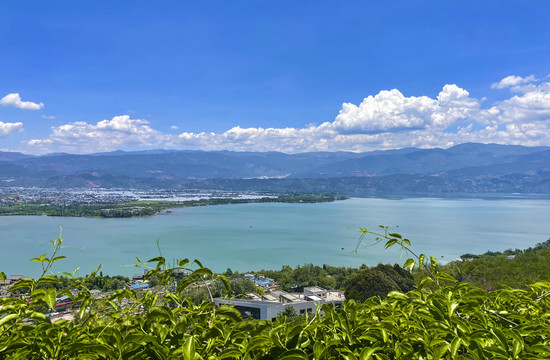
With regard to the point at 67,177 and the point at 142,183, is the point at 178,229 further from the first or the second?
the point at 67,177

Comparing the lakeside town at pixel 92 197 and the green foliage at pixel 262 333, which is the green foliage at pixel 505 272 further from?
the lakeside town at pixel 92 197

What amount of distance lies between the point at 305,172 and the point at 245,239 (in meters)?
130

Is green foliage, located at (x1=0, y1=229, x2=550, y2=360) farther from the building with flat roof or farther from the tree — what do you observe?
the tree

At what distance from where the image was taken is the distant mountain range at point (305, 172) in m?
95.2

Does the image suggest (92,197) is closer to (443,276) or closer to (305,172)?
(443,276)

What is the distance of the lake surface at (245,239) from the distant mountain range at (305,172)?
51.1 meters

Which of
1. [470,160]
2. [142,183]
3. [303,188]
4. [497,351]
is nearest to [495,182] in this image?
[303,188]

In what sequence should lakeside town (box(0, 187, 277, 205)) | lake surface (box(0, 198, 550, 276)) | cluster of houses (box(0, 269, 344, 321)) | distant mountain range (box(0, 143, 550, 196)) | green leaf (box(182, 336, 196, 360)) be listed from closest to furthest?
green leaf (box(182, 336, 196, 360)) < cluster of houses (box(0, 269, 344, 321)) < lake surface (box(0, 198, 550, 276)) < lakeside town (box(0, 187, 277, 205)) < distant mountain range (box(0, 143, 550, 196))

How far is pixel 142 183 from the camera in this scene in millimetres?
101625

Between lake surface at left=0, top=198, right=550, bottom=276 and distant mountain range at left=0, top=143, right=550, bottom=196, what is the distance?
168 ft

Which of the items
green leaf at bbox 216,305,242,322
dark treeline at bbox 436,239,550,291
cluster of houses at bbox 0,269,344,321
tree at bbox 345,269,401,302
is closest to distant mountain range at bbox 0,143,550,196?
dark treeline at bbox 436,239,550,291

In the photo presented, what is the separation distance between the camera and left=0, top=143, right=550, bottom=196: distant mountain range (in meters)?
95.2

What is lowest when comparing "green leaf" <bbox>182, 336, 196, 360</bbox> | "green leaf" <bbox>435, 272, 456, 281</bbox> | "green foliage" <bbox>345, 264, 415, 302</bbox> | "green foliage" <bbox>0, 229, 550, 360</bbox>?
"green foliage" <bbox>345, 264, 415, 302</bbox>

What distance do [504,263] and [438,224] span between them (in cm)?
2194
